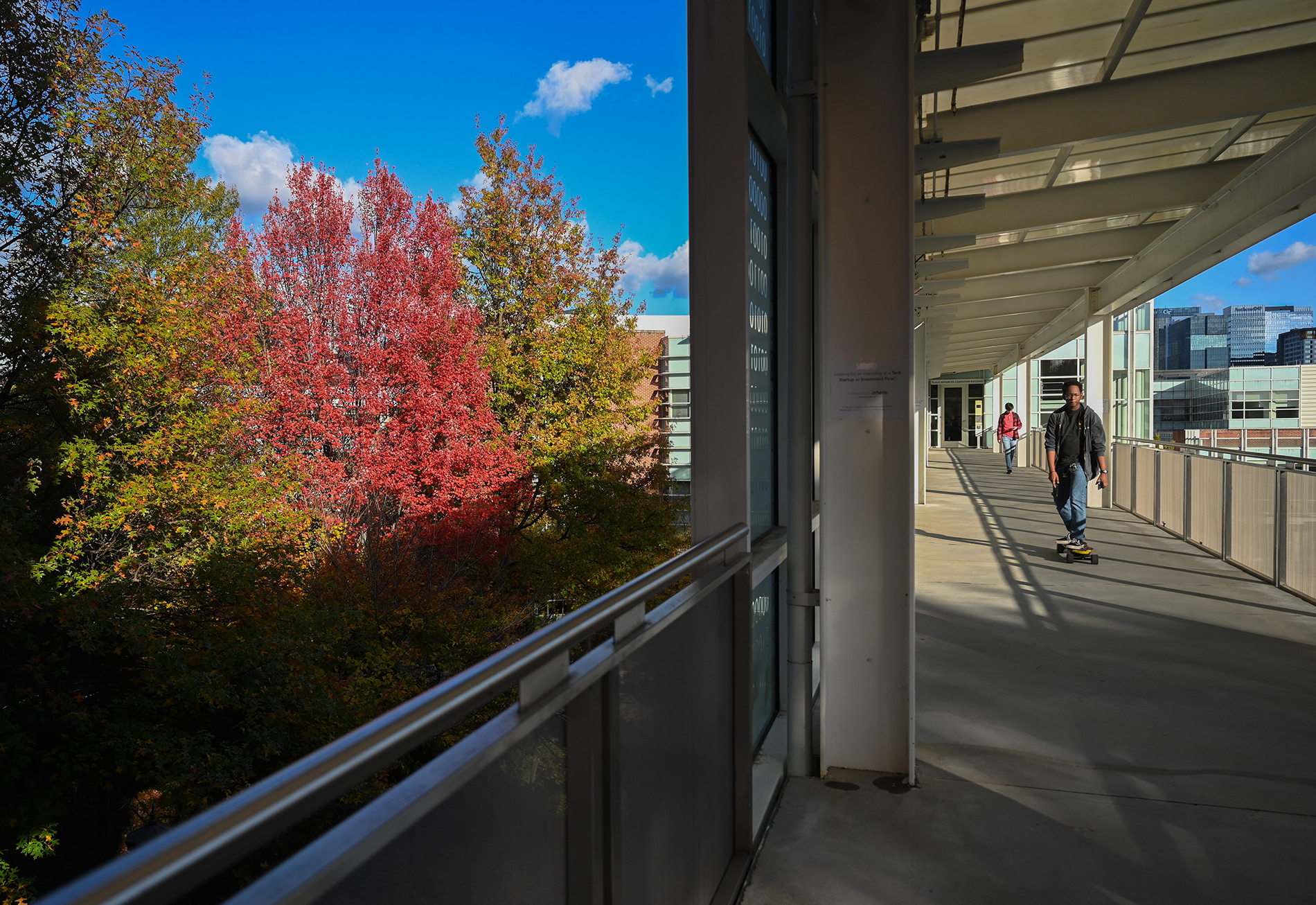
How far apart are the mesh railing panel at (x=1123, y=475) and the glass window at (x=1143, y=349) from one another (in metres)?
16.5

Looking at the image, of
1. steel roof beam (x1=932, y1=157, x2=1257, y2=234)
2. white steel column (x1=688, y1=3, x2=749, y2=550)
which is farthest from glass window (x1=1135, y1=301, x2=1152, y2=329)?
white steel column (x1=688, y1=3, x2=749, y2=550)

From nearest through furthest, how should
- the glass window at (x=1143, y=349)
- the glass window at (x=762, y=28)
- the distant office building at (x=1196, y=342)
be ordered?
the glass window at (x=762, y=28)
the glass window at (x=1143, y=349)
the distant office building at (x=1196, y=342)

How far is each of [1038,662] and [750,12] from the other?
3.91 m

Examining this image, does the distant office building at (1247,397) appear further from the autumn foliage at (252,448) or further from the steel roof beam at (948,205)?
the steel roof beam at (948,205)

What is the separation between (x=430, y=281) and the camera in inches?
959

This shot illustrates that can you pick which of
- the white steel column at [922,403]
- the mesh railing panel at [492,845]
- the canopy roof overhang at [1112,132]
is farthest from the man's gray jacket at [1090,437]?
the mesh railing panel at [492,845]

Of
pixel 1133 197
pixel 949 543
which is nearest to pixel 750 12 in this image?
pixel 1133 197

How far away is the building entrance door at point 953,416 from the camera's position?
4278cm

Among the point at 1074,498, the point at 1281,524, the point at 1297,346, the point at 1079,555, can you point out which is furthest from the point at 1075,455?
the point at 1297,346

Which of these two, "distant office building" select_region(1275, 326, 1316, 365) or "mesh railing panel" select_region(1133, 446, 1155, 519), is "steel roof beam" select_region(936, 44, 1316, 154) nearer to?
"mesh railing panel" select_region(1133, 446, 1155, 519)

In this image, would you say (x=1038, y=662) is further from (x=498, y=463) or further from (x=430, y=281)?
(x=430, y=281)

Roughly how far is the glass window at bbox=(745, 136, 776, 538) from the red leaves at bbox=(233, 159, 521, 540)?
16249mm

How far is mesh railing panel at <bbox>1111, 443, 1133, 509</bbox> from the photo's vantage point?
1268 centimetres

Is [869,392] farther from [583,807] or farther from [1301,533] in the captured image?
[1301,533]
